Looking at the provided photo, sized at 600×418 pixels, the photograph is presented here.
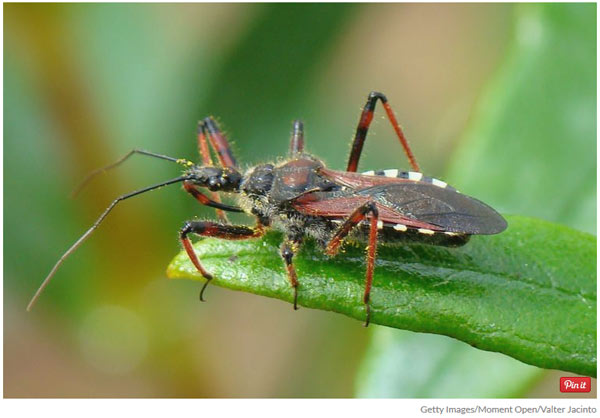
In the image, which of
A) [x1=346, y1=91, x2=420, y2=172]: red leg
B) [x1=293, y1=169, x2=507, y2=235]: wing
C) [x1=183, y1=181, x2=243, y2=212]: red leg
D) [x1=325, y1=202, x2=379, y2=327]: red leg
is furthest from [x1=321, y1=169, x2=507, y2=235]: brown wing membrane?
[x1=183, y1=181, x2=243, y2=212]: red leg

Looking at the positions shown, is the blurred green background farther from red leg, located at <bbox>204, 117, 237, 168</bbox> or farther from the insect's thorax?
the insect's thorax

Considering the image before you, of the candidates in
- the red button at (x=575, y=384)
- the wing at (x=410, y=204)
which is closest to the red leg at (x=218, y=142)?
the wing at (x=410, y=204)

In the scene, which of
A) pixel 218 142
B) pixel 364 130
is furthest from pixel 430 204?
pixel 218 142

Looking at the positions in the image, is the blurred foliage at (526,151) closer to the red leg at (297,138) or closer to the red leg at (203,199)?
the red leg at (297,138)

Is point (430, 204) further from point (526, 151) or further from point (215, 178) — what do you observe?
point (215, 178)

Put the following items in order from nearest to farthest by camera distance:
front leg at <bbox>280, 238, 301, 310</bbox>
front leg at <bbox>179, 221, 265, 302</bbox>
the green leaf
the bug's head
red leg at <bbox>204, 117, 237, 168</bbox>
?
the green leaf, front leg at <bbox>280, 238, 301, 310</bbox>, front leg at <bbox>179, 221, 265, 302</bbox>, the bug's head, red leg at <bbox>204, 117, 237, 168</bbox>
